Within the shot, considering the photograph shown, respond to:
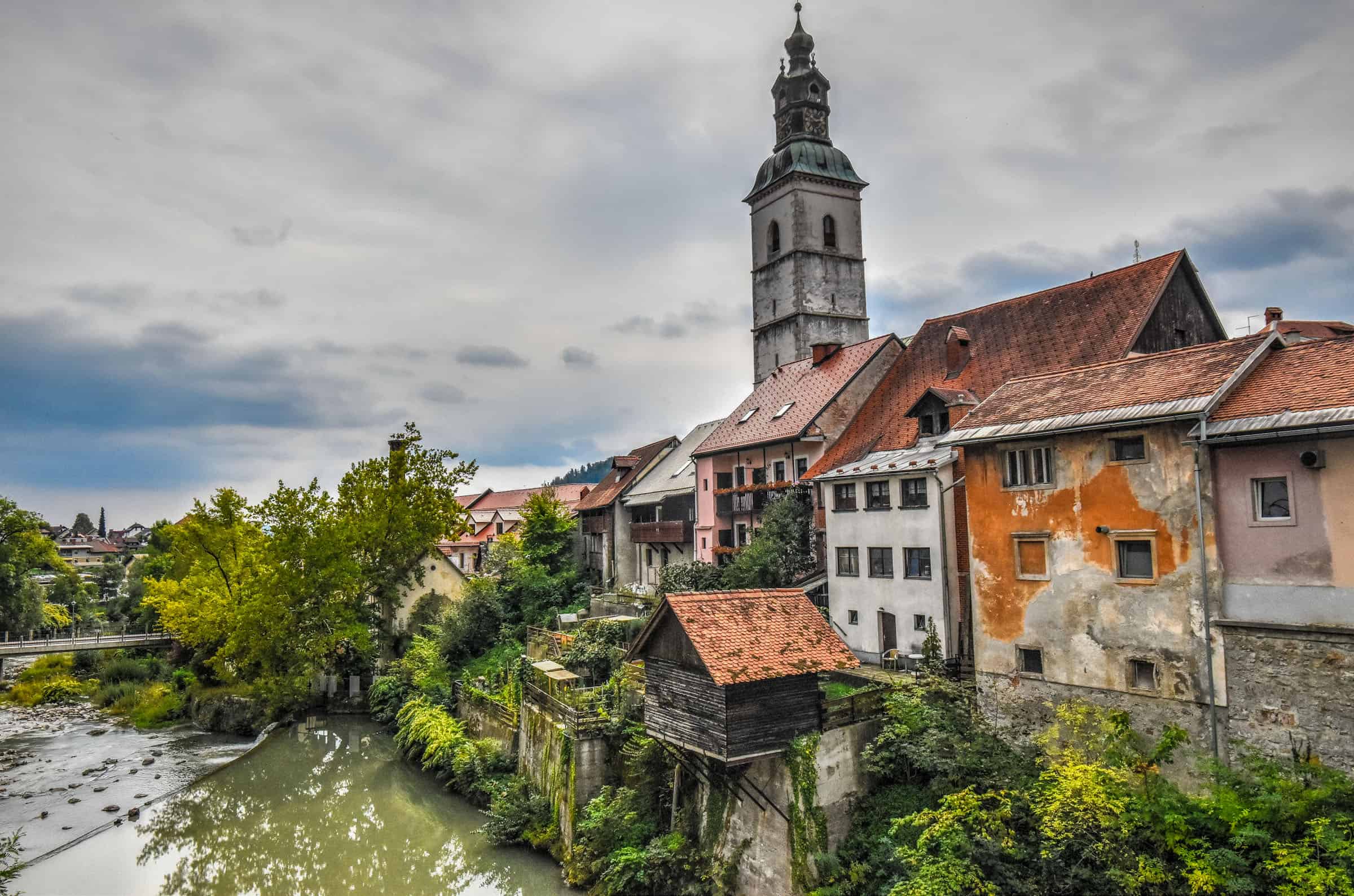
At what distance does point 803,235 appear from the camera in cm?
4928

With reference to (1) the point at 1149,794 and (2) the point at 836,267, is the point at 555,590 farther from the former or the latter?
(1) the point at 1149,794

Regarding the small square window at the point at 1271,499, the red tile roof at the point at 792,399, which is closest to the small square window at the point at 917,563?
the red tile roof at the point at 792,399

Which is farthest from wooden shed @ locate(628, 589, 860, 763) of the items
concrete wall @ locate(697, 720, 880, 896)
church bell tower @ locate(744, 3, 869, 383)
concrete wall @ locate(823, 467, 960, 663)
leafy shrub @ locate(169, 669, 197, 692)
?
leafy shrub @ locate(169, 669, 197, 692)

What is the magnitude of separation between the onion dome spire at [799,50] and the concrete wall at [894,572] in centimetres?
3671

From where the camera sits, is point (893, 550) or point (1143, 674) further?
point (893, 550)

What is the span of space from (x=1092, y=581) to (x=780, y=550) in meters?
12.9

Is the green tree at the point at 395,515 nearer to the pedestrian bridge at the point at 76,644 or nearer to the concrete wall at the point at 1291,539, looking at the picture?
the pedestrian bridge at the point at 76,644

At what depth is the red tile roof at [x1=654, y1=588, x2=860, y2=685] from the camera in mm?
16906

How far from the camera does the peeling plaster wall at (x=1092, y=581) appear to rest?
51.6 ft

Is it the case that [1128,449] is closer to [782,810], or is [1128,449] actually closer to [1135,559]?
[1135,559]

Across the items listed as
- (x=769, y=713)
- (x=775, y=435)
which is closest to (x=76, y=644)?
(x=775, y=435)

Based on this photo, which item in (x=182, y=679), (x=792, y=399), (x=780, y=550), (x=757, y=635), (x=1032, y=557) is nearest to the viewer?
(x=757, y=635)

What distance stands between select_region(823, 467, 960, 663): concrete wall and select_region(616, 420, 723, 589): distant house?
11776 millimetres

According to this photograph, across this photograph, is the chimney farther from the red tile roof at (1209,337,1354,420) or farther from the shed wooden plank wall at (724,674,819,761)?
the shed wooden plank wall at (724,674,819,761)
